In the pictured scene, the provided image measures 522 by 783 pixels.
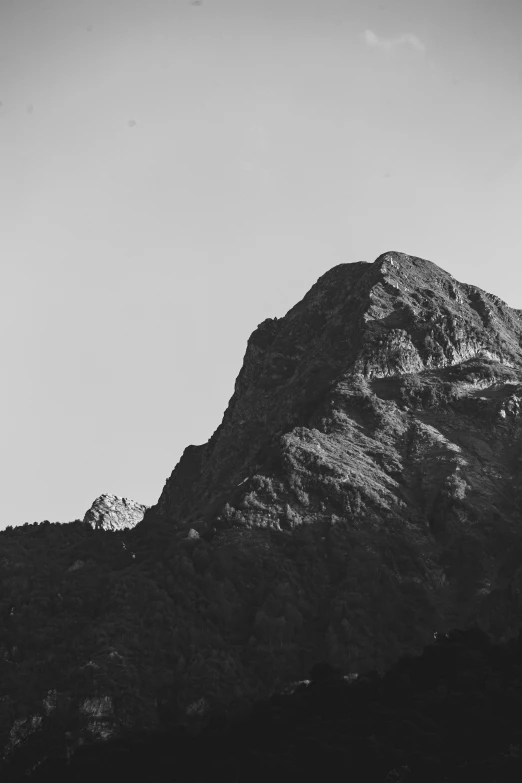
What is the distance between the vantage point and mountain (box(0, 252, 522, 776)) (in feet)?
463

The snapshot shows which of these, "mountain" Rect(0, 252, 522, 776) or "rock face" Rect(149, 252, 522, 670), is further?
"rock face" Rect(149, 252, 522, 670)

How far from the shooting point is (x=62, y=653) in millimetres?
144375

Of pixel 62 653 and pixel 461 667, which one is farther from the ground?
pixel 62 653

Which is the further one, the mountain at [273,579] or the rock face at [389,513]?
the rock face at [389,513]

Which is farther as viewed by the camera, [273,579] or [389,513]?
[389,513]

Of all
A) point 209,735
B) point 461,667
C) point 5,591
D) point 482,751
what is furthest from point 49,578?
point 482,751

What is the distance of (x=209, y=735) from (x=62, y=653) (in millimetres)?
25842

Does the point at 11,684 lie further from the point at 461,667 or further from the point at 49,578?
the point at 461,667

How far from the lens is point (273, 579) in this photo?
159 metres

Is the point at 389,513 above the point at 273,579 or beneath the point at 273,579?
above

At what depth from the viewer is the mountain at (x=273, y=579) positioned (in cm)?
14100

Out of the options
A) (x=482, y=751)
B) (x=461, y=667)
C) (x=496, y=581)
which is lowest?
(x=482, y=751)

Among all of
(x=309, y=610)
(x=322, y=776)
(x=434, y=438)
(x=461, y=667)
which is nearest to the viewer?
(x=322, y=776)

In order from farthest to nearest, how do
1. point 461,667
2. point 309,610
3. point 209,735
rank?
1. point 309,610
2. point 461,667
3. point 209,735
